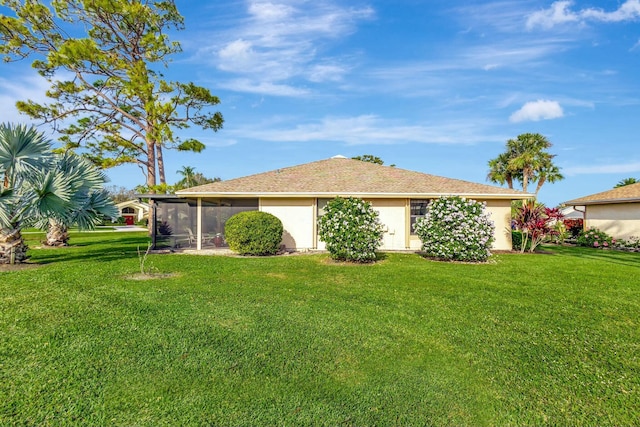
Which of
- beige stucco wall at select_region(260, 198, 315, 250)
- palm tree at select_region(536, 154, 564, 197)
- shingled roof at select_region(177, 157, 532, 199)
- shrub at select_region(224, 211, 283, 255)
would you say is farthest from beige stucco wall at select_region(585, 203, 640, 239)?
shrub at select_region(224, 211, 283, 255)

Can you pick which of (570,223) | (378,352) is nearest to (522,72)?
(570,223)

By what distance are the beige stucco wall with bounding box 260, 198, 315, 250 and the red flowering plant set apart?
937 centimetres

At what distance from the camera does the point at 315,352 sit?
415 cm

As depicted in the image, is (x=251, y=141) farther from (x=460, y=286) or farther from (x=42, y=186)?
(x=460, y=286)

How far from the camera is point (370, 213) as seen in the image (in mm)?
10703

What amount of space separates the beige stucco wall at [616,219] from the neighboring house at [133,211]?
1737 inches

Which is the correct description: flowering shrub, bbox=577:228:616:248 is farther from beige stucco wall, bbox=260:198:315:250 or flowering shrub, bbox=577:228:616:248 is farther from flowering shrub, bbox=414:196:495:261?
beige stucco wall, bbox=260:198:315:250

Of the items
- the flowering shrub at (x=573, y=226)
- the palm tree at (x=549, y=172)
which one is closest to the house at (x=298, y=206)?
the flowering shrub at (x=573, y=226)

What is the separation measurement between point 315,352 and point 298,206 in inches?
405

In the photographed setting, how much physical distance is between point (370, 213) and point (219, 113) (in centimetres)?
1447

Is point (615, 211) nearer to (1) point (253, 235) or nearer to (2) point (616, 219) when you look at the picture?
(2) point (616, 219)

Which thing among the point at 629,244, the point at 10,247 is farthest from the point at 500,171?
the point at 10,247

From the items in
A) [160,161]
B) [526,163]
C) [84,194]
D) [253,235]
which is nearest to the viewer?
[84,194]

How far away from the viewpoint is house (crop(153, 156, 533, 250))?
13.7m
